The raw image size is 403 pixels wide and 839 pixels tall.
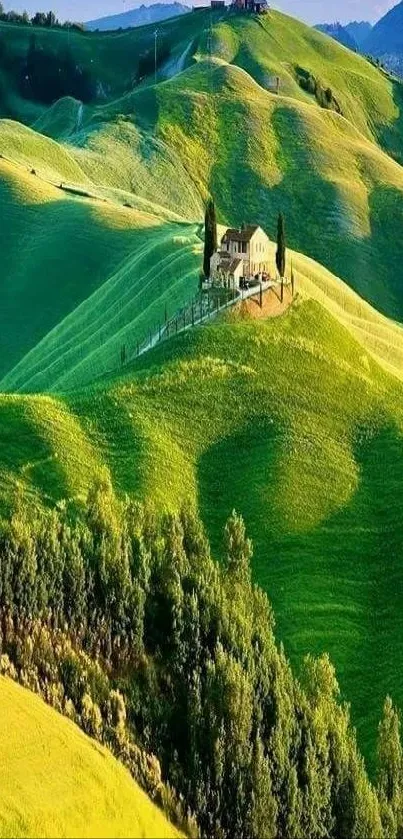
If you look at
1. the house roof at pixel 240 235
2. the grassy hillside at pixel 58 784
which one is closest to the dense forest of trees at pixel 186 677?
the grassy hillside at pixel 58 784

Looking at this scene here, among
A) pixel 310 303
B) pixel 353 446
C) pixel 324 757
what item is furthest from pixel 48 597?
pixel 310 303

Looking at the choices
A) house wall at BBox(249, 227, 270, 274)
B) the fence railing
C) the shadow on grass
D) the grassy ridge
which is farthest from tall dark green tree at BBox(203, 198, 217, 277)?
the shadow on grass

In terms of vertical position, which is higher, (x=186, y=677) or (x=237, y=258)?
(x=237, y=258)

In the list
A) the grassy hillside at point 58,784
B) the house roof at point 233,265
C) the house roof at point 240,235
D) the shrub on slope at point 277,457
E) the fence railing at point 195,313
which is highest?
the house roof at point 240,235

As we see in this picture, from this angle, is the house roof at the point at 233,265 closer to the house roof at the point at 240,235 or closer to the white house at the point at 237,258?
the white house at the point at 237,258

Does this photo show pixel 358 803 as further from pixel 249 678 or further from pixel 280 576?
pixel 280 576

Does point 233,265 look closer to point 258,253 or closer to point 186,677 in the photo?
point 258,253

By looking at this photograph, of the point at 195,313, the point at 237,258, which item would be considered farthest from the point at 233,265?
the point at 195,313
